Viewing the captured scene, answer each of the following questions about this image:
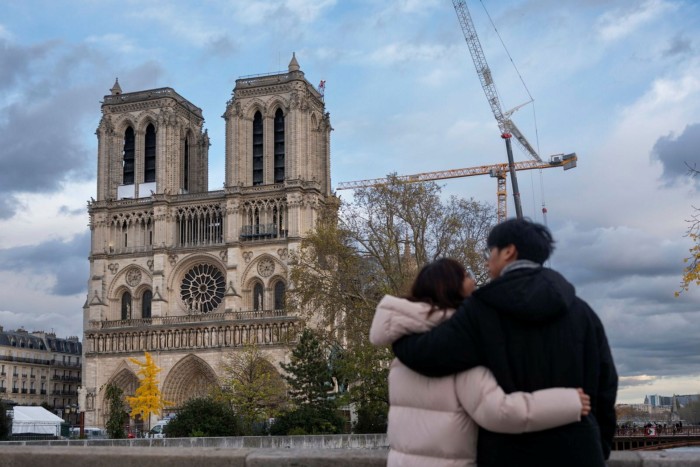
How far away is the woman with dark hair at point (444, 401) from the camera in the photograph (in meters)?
3.61

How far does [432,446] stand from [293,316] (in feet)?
162

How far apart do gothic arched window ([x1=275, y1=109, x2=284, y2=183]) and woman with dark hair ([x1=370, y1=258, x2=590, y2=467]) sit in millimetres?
53340

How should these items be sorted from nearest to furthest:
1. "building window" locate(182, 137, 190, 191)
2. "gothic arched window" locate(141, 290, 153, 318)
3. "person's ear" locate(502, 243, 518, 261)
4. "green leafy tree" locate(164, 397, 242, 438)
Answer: "person's ear" locate(502, 243, 518, 261)
"green leafy tree" locate(164, 397, 242, 438)
"gothic arched window" locate(141, 290, 153, 318)
"building window" locate(182, 137, 190, 191)

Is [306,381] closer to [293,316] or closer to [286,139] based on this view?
[293,316]

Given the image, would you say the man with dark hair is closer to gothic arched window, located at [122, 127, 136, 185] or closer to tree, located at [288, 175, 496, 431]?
tree, located at [288, 175, 496, 431]

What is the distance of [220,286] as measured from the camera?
189ft

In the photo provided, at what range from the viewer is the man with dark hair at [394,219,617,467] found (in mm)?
3656

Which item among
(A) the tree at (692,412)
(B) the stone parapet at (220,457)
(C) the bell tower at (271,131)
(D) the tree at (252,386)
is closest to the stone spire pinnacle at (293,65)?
(C) the bell tower at (271,131)

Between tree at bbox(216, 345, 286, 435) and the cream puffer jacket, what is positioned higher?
tree at bbox(216, 345, 286, 435)

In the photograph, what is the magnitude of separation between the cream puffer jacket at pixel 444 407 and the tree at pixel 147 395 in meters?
50.3

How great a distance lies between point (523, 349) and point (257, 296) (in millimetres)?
52999

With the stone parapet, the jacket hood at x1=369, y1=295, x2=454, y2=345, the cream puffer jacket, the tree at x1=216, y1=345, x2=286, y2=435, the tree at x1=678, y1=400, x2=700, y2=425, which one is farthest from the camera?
the tree at x1=678, y1=400, x2=700, y2=425

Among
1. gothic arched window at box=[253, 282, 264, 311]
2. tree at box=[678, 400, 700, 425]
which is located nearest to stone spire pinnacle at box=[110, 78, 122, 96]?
gothic arched window at box=[253, 282, 264, 311]

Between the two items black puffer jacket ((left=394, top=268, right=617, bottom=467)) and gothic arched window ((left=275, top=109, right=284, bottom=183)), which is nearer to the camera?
black puffer jacket ((left=394, top=268, right=617, bottom=467))
